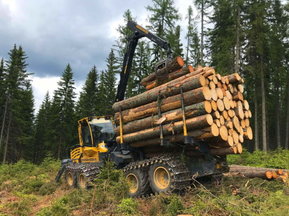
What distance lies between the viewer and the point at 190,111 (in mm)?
7355

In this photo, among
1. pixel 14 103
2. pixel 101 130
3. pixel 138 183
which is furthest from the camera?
pixel 14 103

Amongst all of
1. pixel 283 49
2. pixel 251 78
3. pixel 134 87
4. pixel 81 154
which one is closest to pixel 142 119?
pixel 81 154

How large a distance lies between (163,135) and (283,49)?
24.1 metres

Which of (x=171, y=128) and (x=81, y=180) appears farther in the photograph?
(x=81, y=180)

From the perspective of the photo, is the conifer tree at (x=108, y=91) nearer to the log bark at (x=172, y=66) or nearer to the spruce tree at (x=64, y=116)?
the spruce tree at (x=64, y=116)

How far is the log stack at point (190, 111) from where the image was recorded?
7.21m

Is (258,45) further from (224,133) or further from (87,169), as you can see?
(87,169)

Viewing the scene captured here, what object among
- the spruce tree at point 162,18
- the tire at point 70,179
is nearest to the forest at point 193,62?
the spruce tree at point 162,18

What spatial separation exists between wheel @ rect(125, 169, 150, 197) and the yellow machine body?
3504 millimetres

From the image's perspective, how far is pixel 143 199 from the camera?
311 inches

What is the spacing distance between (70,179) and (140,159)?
15.4ft

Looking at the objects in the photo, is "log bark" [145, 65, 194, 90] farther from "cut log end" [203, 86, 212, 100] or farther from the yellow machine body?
the yellow machine body

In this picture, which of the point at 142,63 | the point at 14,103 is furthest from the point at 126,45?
the point at 14,103

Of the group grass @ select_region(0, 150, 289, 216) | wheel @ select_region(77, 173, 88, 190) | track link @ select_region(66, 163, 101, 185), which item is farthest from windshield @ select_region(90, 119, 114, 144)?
grass @ select_region(0, 150, 289, 216)
